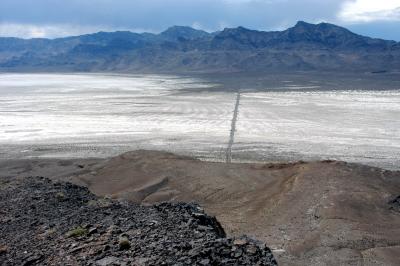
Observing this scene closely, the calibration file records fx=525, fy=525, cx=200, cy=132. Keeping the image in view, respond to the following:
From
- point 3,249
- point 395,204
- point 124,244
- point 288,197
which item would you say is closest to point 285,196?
point 288,197

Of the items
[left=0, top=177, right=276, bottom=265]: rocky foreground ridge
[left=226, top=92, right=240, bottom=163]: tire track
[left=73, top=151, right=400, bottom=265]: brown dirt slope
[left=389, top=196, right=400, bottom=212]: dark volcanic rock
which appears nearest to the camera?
[left=0, top=177, right=276, bottom=265]: rocky foreground ridge

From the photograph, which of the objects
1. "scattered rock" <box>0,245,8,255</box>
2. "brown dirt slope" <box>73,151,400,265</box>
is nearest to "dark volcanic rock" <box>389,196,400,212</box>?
"brown dirt slope" <box>73,151,400,265</box>

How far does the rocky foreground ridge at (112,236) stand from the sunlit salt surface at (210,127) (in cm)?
1679

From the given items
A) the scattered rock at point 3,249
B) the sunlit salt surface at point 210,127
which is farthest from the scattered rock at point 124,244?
the sunlit salt surface at point 210,127

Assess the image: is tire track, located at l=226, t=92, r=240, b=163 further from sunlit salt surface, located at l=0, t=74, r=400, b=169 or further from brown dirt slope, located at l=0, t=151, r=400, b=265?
brown dirt slope, located at l=0, t=151, r=400, b=265

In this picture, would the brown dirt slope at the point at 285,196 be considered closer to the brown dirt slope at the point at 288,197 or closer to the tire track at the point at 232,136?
the brown dirt slope at the point at 288,197

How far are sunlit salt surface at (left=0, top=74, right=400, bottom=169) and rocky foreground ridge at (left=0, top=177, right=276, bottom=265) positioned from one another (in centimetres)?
1679

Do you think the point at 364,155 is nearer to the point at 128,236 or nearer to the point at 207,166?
the point at 207,166

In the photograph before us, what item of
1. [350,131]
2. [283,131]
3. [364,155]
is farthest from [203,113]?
[364,155]

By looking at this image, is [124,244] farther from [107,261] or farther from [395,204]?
[395,204]

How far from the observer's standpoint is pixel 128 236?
1000 cm

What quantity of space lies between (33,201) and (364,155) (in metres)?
A: 21.1

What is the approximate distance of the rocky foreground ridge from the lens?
8.91 meters

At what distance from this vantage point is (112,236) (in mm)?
10062
